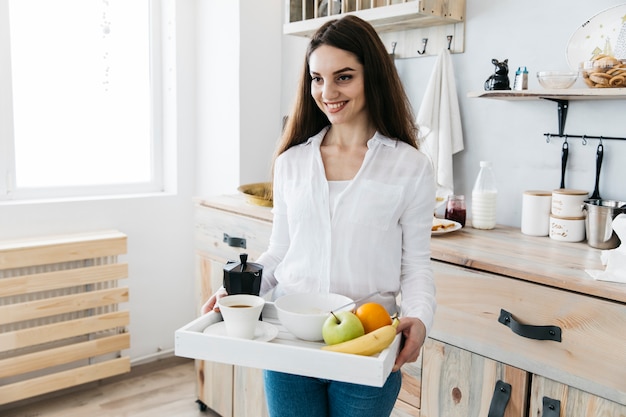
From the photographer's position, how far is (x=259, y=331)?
122 cm

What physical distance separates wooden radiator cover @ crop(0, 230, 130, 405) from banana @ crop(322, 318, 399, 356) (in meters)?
1.86

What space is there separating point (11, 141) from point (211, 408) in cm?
145

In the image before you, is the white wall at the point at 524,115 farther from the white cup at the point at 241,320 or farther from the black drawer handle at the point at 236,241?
the white cup at the point at 241,320

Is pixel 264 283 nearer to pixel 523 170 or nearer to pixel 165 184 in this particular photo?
pixel 523 170

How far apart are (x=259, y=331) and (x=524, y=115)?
1.30 meters

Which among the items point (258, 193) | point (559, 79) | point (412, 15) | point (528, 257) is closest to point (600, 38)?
point (559, 79)

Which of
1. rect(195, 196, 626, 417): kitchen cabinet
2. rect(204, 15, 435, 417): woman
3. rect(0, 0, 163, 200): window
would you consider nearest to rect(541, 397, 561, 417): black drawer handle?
rect(195, 196, 626, 417): kitchen cabinet

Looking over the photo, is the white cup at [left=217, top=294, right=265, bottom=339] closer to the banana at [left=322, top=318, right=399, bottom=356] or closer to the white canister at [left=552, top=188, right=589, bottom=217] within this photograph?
the banana at [left=322, top=318, right=399, bottom=356]

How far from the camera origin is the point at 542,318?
147 cm

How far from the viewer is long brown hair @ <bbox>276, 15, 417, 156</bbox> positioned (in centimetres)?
130

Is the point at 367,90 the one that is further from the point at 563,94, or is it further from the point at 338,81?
the point at 563,94

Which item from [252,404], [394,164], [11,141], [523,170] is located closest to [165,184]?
[11,141]

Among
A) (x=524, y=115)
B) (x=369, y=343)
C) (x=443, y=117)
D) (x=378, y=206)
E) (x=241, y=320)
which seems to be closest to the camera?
(x=369, y=343)

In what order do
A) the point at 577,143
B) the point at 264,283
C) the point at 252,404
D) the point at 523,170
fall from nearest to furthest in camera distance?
the point at 264,283 → the point at 577,143 → the point at 523,170 → the point at 252,404
